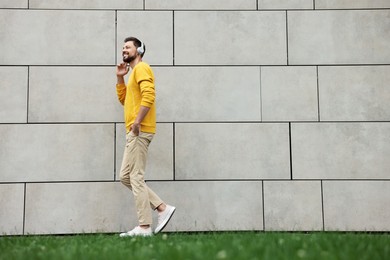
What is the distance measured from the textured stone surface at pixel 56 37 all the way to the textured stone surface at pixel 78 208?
182 centimetres

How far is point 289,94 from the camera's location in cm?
711

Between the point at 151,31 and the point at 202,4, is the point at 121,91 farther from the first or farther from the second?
the point at 202,4

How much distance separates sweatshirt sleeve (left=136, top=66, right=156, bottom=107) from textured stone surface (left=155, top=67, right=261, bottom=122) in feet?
3.47

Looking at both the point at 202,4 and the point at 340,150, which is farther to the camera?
the point at 202,4

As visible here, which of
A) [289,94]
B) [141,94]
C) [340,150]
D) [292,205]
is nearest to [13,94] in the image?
[141,94]

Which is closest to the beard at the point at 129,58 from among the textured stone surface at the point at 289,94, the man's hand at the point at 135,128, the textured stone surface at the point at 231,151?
the man's hand at the point at 135,128

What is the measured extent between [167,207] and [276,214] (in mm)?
1689

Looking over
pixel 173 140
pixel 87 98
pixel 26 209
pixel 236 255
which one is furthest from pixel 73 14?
pixel 236 255

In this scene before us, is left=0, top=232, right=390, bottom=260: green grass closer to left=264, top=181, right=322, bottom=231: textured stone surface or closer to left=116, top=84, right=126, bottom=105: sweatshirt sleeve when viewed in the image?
left=264, top=181, right=322, bottom=231: textured stone surface

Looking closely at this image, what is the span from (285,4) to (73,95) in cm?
A: 342

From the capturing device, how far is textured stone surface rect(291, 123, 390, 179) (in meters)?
6.98

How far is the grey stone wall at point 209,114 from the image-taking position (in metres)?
6.88

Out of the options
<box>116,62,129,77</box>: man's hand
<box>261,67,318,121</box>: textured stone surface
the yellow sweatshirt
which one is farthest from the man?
<box>261,67,318,121</box>: textured stone surface

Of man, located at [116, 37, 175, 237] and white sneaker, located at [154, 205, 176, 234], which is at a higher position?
man, located at [116, 37, 175, 237]
